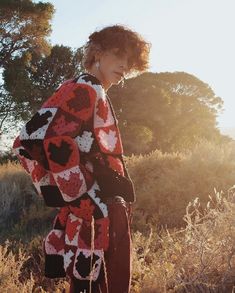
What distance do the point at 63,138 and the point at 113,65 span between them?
532 mm

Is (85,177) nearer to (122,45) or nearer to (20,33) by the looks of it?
(122,45)

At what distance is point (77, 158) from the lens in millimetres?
2258

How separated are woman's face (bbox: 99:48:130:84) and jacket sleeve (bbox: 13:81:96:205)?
0.24 meters

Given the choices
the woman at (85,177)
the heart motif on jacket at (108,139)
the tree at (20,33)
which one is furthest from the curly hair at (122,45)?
the tree at (20,33)

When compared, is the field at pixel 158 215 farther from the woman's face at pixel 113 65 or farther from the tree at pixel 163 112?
the tree at pixel 163 112

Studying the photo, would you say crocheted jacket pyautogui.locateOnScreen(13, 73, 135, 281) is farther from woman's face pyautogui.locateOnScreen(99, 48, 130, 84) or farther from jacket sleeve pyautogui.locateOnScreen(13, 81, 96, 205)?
woman's face pyautogui.locateOnScreen(99, 48, 130, 84)

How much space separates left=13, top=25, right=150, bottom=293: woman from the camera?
2266 millimetres

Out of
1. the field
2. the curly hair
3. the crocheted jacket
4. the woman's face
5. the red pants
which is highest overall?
the curly hair

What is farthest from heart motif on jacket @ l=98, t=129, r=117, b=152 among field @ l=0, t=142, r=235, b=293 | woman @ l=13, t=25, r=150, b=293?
field @ l=0, t=142, r=235, b=293

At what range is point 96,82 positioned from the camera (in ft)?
7.91

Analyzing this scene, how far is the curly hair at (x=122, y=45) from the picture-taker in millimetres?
2613

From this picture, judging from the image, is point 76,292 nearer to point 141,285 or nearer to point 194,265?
point 194,265

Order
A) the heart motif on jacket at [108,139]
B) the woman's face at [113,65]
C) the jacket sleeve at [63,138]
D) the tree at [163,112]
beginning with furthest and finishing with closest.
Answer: the tree at [163,112], the woman's face at [113,65], the heart motif on jacket at [108,139], the jacket sleeve at [63,138]

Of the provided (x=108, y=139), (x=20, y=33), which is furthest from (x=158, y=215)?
(x=20, y=33)
